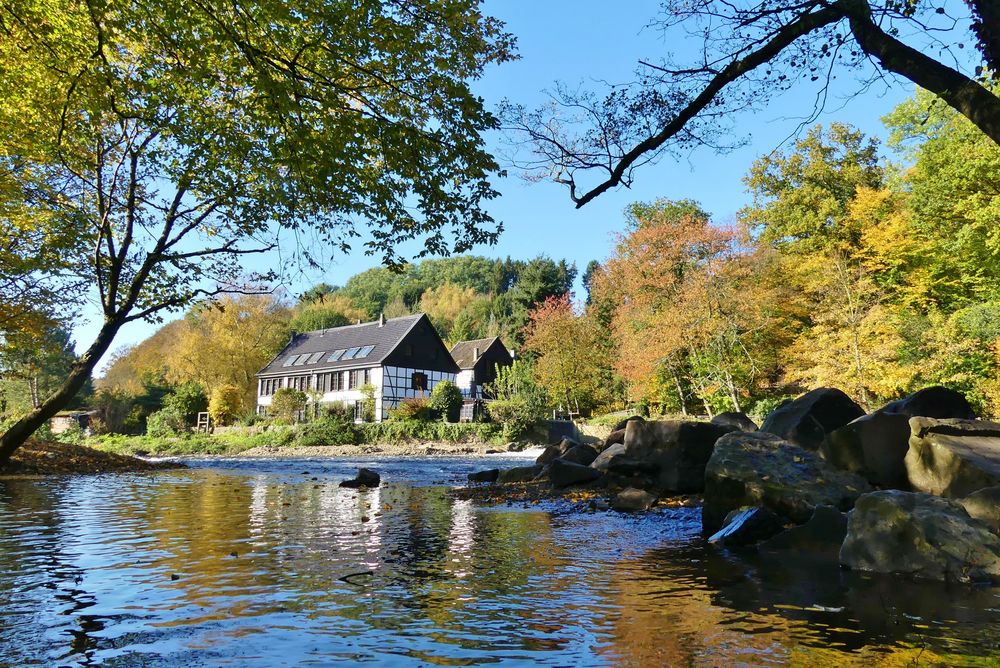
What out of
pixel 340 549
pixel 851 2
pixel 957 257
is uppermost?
pixel 957 257

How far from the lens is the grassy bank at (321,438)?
3875 cm

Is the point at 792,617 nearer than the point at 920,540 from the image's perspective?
Yes

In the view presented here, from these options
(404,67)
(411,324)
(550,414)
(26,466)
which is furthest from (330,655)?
(411,324)

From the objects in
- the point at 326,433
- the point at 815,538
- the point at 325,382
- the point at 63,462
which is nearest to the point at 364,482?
the point at 63,462

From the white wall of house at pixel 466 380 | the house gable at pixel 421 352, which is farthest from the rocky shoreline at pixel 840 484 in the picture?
the white wall of house at pixel 466 380

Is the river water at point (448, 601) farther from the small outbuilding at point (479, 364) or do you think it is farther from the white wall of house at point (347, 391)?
the small outbuilding at point (479, 364)

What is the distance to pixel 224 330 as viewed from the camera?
6112 cm

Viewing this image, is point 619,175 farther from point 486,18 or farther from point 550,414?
point 550,414

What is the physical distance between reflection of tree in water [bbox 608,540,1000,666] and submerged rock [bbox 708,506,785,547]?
0.86 meters

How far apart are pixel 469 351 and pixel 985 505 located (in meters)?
58.6

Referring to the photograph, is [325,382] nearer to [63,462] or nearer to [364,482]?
[63,462]

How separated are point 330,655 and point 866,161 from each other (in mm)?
43831

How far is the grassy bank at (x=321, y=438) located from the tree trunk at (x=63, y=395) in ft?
74.5

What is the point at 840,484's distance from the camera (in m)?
Result: 7.40
